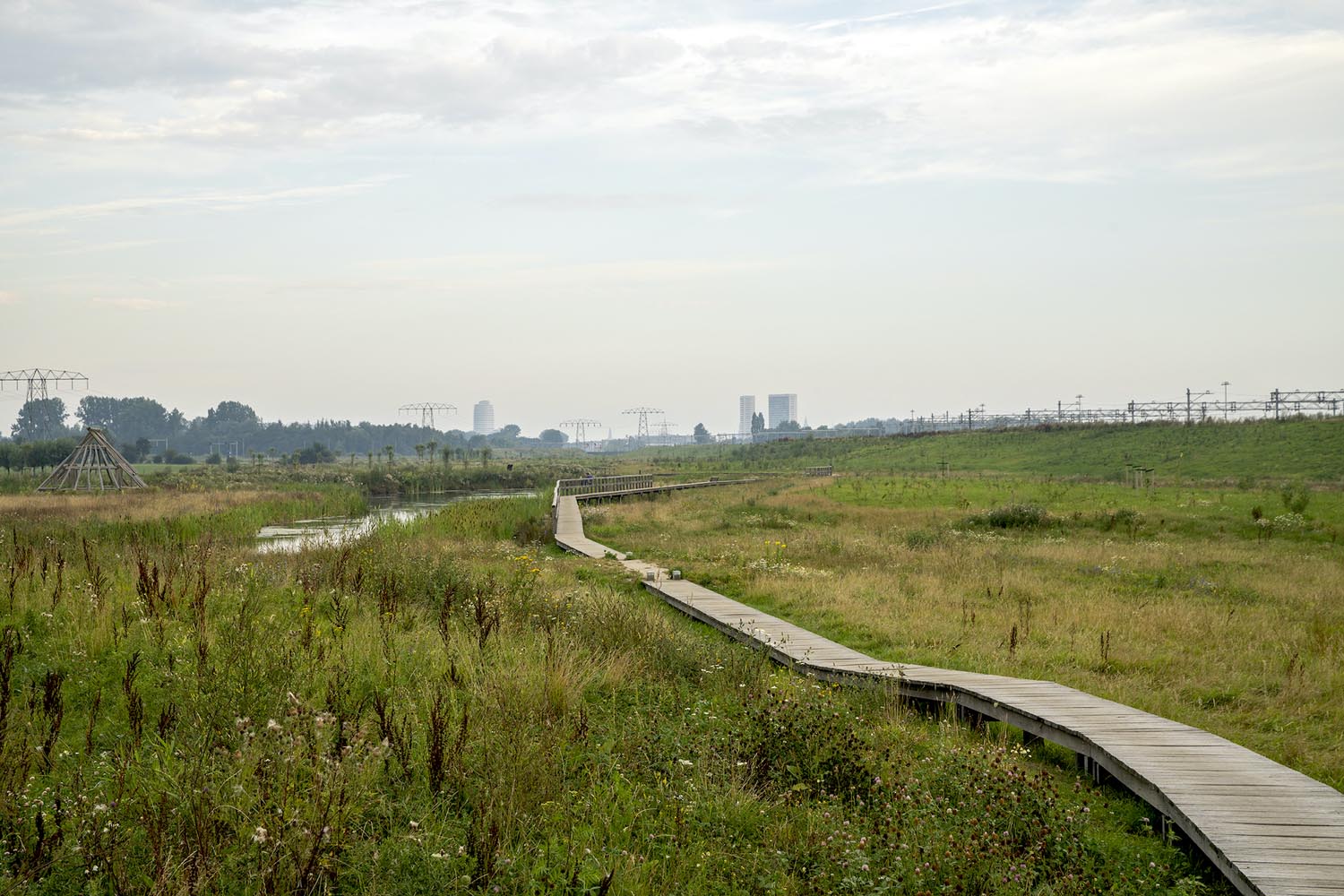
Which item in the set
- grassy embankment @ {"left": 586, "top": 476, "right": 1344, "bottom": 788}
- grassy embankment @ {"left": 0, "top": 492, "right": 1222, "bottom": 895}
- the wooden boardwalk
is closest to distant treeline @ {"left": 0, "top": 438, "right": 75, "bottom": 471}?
grassy embankment @ {"left": 586, "top": 476, "right": 1344, "bottom": 788}

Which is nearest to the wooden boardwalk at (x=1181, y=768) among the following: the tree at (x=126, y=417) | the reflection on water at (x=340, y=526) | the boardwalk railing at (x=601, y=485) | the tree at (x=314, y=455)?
the reflection on water at (x=340, y=526)

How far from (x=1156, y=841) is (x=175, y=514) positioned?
26.2 meters

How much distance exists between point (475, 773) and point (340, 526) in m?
26.5

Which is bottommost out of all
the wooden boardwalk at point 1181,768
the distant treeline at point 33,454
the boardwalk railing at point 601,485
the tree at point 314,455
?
the wooden boardwalk at point 1181,768

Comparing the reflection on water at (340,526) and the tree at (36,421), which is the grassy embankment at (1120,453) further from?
the tree at (36,421)

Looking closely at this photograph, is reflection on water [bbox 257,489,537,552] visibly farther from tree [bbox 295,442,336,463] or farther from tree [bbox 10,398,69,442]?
tree [bbox 10,398,69,442]

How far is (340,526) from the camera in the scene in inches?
1195

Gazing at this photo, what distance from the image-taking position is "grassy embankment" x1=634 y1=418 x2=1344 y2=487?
42.8m

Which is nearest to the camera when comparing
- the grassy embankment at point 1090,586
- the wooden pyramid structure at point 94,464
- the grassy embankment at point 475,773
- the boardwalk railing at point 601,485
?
the grassy embankment at point 475,773

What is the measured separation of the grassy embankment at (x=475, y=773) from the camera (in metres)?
4.63

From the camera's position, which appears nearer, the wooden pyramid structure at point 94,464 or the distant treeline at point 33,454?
the wooden pyramid structure at point 94,464

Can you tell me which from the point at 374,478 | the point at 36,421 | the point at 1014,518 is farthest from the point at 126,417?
the point at 1014,518

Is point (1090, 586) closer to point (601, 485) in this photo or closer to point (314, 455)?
point (601, 485)

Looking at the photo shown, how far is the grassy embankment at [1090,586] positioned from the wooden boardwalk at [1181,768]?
1227 mm
